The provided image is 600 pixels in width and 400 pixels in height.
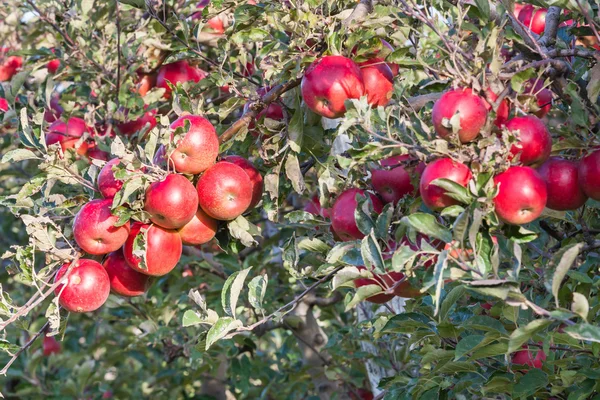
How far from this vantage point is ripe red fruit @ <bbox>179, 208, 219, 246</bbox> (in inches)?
62.8

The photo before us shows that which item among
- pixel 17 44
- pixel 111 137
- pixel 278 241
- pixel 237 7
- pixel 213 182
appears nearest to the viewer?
pixel 213 182

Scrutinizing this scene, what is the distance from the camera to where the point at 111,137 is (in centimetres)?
248

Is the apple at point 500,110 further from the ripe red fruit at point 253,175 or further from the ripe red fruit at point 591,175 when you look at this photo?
the ripe red fruit at point 253,175

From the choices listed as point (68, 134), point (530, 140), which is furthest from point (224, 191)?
point (68, 134)

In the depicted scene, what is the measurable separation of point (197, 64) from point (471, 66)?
142cm

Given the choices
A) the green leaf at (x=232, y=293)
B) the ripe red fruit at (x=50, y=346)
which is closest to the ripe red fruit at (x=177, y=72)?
the green leaf at (x=232, y=293)

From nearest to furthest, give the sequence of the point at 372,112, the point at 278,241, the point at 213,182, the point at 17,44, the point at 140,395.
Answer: the point at 372,112 → the point at 213,182 → the point at 278,241 → the point at 17,44 → the point at 140,395

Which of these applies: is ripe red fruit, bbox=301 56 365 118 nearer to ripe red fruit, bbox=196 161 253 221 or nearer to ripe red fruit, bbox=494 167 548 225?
ripe red fruit, bbox=196 161 253 221

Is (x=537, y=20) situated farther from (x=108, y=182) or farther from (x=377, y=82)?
(x=108, y=182)

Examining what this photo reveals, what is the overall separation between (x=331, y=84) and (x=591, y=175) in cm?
49

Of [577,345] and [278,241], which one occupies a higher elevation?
[577,345]

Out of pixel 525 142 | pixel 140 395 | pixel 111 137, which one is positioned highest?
pixel 525 142

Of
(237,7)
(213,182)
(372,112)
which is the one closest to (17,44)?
(237,7)

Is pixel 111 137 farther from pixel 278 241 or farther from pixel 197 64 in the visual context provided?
pixel 278 241
